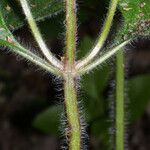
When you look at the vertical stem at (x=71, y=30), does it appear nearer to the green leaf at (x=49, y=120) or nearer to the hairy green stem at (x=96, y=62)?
the hairy green stem at (x=96, y=62)

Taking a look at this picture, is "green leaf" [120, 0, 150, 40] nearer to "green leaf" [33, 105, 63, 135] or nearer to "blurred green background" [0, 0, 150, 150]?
"blurred green background" [0, 0, 150, 150]

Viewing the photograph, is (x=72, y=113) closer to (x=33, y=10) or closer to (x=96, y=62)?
(x=96, y=62)

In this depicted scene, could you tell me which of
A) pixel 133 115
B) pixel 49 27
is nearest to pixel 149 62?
pixel 133 115

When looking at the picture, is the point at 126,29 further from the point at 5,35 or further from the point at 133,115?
the point at 133,115

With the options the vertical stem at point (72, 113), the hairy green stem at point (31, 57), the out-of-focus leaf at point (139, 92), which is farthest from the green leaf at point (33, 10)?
the out-of-focus leaf at point (139, 92)

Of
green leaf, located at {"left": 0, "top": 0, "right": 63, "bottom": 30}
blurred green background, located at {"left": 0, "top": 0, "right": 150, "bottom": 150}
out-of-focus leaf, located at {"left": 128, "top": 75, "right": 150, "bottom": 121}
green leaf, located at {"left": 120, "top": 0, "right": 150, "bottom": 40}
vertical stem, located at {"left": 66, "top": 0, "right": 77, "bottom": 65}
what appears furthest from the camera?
out-of-focus leaf, located at {"left": 128, "top": 75, "right": 150, "bottom": 121}

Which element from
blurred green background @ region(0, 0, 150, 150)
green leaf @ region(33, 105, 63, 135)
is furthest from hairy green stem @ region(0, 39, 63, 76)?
green leaf @ region(33, 105, 63, 135)

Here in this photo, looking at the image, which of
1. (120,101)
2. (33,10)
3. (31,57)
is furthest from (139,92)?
(31,57)
